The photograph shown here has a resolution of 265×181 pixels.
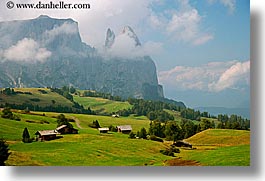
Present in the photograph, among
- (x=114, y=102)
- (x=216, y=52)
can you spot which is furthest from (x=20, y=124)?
(x=216, y=52)

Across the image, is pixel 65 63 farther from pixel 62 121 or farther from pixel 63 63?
pixel 62 121

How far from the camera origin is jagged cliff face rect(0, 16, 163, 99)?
19.9 ft

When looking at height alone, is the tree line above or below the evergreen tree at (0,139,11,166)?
above

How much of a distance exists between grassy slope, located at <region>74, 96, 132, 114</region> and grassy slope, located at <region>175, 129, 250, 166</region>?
0.89 m

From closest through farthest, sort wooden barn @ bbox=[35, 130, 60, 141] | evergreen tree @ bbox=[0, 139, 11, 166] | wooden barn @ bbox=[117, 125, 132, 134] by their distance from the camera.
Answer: evergreen tree @ bbox=[0, 139, 11, 166], wooden barn @ bbox=[35, 130, 60, 141], wooden barn @ bbox=[117, 125, 132, 134]

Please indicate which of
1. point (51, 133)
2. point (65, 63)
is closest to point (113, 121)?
point (51, 133)

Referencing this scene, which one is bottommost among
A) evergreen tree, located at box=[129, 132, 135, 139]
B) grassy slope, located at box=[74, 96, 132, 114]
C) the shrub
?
the shrub

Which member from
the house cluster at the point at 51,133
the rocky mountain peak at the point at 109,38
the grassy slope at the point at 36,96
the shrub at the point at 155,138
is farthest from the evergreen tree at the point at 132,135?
the rocky mountain peak at the point at 109,38

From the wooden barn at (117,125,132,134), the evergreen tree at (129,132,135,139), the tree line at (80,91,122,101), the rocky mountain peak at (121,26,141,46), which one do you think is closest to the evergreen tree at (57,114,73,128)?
the tree line at (80,91,122,101)

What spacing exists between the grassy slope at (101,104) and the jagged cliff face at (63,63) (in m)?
0.12

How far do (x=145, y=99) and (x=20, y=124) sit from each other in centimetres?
145

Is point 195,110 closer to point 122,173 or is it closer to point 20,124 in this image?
point 122,173

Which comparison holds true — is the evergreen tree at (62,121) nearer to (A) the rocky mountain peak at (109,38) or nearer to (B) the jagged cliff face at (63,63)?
(B) the jagged cliff face at (63,63)

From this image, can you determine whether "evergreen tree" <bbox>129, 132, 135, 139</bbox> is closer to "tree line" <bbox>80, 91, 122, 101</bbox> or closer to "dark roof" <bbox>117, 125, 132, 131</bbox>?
"dark roof" <bbox>117, 125, 132, 131</bbox>
